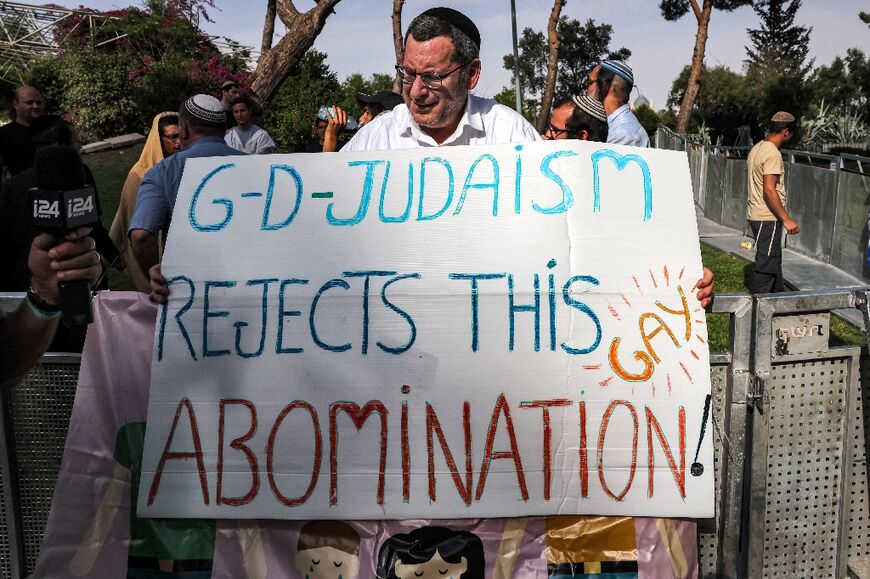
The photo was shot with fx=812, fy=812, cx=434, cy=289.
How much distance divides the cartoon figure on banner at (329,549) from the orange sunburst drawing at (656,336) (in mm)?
876

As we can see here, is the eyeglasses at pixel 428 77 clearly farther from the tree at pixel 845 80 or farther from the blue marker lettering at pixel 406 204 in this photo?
the tree at pixel 845 80

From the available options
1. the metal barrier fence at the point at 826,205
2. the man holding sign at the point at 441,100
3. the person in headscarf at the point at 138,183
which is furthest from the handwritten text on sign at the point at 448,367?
the metal barrier fence at the point at 826,205

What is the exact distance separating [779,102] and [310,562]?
46.3 m

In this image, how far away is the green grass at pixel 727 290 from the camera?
6703 millimetres

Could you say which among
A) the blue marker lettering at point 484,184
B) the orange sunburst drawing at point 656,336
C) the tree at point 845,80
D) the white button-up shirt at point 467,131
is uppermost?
the tree at point 845,80

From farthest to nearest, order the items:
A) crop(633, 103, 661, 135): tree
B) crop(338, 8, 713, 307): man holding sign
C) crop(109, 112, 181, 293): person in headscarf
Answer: crop(633, 103, 661, 135): tree, crop(109, 112, 181, 293): person in headscarf, crop(338, 8, 713, 307): man holding sign

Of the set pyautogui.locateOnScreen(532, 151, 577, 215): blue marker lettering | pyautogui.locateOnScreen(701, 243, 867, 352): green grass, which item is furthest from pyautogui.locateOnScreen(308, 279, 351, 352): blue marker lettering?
pyautogui.locateOnScreen(701, 243, 867, 352): green grass

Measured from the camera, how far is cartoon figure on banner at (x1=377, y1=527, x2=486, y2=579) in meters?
2.41

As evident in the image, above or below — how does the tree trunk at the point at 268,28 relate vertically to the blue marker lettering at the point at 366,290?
above

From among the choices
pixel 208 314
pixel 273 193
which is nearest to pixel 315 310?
pixel 208 314

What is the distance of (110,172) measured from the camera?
15500 millimetres

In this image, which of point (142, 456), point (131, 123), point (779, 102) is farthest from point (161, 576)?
point (779, 102)

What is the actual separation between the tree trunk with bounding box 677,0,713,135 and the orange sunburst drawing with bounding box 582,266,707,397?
21.4 m

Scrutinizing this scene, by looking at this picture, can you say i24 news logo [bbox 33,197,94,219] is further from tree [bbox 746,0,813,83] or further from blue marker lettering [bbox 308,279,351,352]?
tree [bbox 746,0,813,83]
